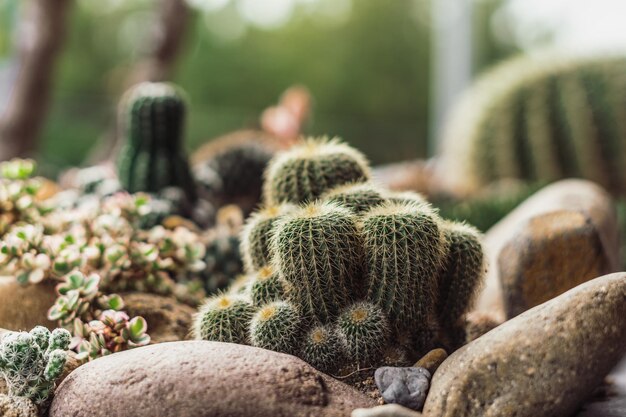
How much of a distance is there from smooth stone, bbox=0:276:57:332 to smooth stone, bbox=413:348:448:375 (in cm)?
128

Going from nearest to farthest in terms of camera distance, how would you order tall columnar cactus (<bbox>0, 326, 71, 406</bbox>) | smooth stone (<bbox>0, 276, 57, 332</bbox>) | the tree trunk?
tall columnar cactus (<bbox>0, 326, 71, 406</bbox>)
smooth stone (<bbox>0, 276, 57, 332</bbox>)
the tree trunk

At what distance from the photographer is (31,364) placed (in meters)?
1.86

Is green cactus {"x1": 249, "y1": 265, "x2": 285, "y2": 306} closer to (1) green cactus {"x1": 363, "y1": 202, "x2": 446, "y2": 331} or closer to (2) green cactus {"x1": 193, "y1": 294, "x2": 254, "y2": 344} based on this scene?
(2) green cactus {"x1": 193, "y1": 294, "x2": 254, "y2": 344}

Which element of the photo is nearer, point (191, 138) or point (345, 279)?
point (345, 279)

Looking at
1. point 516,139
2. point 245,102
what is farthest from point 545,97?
point 245,102

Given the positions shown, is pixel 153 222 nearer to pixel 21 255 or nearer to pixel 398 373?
pixel 21 255

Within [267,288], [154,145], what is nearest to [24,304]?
[267,288]

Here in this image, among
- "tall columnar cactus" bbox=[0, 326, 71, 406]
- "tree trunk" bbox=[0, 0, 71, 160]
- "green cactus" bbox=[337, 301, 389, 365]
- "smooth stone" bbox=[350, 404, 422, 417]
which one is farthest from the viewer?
"tree trunk" bbox=[0, 0, 71, 160]

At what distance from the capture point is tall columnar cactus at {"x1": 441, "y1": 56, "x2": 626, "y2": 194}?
5250 mm

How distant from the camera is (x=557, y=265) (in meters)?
2.44

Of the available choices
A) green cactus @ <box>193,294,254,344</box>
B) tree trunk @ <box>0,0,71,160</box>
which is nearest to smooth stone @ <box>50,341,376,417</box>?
green cactus @ <box>193,294,254,344</box>

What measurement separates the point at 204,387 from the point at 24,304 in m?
0.99

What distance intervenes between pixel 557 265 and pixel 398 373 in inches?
33.5

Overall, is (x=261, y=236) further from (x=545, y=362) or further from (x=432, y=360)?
(x=545, y=362)
